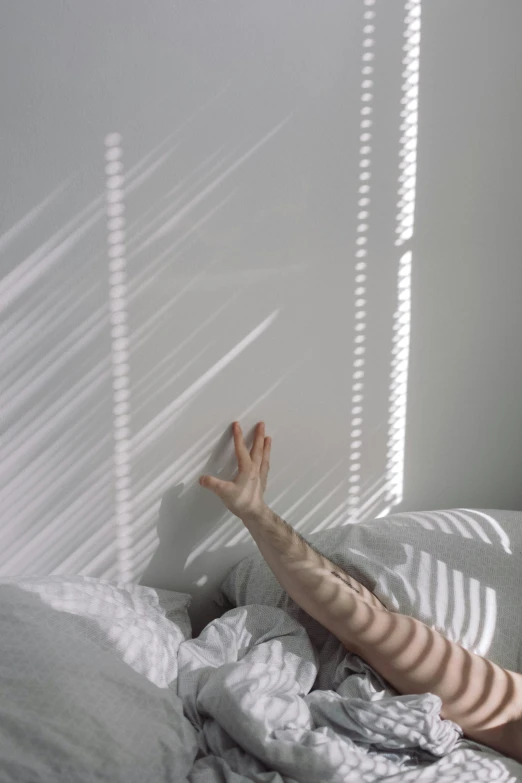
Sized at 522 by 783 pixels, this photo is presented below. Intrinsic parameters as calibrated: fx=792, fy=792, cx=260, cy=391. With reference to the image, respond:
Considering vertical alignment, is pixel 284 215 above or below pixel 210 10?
below

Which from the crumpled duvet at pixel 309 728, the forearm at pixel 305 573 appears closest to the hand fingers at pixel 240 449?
the forearm at pixel 305 573

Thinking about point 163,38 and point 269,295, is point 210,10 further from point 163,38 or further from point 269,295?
point 269,295

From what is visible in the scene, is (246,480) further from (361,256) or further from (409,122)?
(409,122)

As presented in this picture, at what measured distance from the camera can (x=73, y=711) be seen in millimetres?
1240

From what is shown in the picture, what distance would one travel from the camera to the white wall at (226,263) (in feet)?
4.74

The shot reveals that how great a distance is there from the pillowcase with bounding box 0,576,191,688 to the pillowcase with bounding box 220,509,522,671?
20cm

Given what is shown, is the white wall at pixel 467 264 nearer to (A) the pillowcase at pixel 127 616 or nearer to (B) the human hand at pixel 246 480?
(B) the human hand at pixel 246 480

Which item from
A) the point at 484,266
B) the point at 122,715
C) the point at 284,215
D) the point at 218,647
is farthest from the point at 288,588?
the point at 484,266

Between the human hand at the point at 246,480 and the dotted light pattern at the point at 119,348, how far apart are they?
170 mm

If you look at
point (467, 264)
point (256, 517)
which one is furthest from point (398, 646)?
point (467, 264)

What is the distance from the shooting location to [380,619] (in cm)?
154

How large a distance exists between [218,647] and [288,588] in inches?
7.2

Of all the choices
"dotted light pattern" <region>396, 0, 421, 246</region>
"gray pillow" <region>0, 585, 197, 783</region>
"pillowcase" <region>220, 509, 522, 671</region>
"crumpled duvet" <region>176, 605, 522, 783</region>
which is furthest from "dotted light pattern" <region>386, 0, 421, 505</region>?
"gray pillow" <region>0, 585, 197, 783</region>

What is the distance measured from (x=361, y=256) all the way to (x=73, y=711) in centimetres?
109
